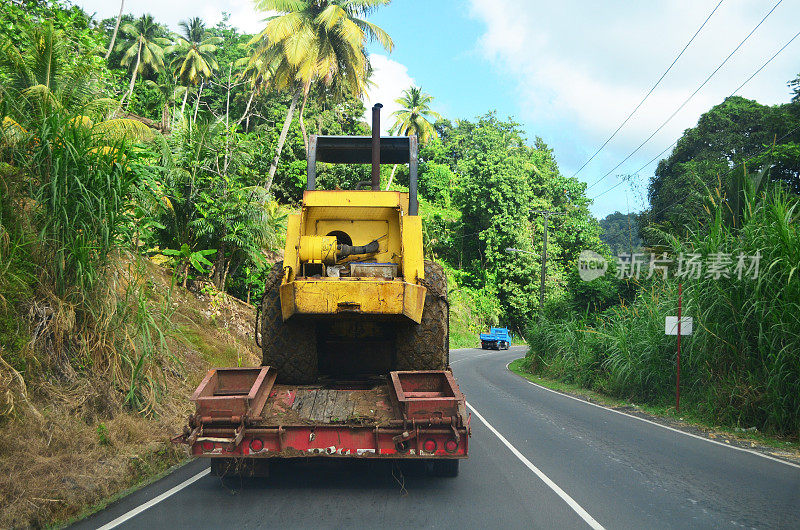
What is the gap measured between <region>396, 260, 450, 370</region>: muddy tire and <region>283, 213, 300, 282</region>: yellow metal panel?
58.3 inches

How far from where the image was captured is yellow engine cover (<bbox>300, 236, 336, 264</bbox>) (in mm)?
7148

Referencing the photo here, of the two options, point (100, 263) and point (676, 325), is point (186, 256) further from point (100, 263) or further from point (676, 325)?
point (676, 325)

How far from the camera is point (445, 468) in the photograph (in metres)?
7.02

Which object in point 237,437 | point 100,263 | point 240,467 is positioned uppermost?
point 100,263

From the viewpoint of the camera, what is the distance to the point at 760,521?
5.79 metres

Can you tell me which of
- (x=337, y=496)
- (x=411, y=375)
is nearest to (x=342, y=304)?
(x=411, y=375)

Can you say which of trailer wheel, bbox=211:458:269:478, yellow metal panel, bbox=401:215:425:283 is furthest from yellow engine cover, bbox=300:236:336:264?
trailer wheel, bbox=211:458:269:478

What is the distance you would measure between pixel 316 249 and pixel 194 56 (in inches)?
1856

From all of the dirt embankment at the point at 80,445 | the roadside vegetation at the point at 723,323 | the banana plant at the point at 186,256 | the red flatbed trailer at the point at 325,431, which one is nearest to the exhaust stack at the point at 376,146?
the red flatbed trailer at the point at 325,431

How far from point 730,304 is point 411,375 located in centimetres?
825

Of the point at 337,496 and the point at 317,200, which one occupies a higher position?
the point at 317,200

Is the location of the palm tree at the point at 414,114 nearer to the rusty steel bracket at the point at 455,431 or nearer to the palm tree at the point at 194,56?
the palm tree at the point at 194,56

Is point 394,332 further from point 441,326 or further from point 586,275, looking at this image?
point 586,275

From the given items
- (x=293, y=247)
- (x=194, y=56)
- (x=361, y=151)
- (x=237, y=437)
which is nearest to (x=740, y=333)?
(x=361, y=151)
